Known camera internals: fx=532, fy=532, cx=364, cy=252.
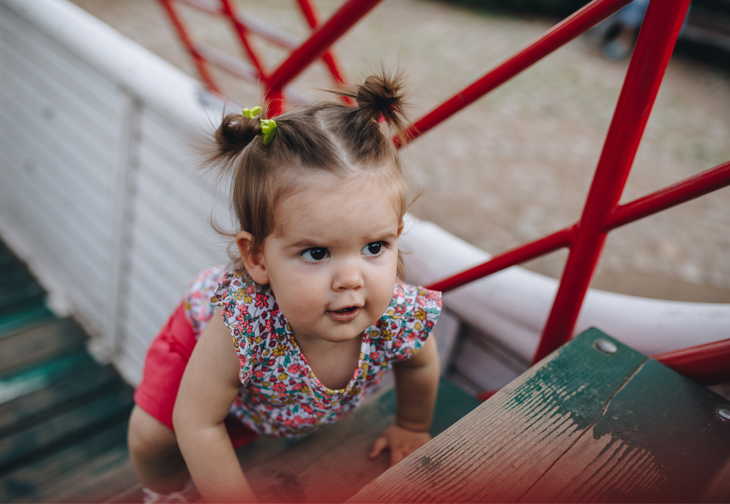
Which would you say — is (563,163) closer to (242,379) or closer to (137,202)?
(137,202)

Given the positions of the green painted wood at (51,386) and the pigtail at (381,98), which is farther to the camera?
the green painted wood at (51,386)

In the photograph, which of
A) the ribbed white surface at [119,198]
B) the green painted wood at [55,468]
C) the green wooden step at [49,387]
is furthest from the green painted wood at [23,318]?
the green painted wood at [55,468]

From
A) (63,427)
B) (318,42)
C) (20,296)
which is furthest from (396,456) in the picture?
(20,296)

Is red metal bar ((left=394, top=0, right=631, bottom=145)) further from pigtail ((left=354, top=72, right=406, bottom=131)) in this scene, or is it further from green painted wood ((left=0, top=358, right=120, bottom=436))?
green painted wood ((left=0, top=358, right=120, bottom=436))

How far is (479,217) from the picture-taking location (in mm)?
3922

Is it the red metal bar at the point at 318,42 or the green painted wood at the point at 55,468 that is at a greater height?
the red metal bar at the point at 318,42

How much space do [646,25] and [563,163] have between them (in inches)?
167

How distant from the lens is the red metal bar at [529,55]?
2.82 feet

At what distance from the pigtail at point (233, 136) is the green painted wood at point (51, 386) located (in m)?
1.84

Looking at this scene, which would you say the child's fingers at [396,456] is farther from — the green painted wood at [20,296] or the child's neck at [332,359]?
the green painted wood at [20,296]

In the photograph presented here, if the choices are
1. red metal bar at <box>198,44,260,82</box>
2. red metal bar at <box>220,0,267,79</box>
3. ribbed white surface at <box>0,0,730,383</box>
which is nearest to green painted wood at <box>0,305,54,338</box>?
ribbed white surface at <box>0,0,730,383</box>

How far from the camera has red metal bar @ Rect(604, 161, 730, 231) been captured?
81 centimetres

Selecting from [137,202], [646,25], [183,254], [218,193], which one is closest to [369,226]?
[646,25]

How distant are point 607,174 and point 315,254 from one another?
527mm
